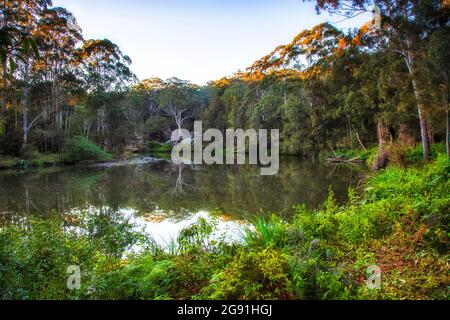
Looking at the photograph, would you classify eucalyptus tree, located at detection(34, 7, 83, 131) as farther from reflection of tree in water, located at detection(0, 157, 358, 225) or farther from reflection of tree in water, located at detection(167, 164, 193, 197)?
reflection of tree in water, located at detection(167, 164, 193, 197)

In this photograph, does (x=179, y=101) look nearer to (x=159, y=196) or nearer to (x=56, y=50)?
(x=56, y=50)

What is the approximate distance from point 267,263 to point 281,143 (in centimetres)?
3077

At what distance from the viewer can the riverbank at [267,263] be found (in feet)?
8.83

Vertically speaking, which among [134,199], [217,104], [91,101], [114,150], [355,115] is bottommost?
[134,199]

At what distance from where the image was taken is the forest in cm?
289

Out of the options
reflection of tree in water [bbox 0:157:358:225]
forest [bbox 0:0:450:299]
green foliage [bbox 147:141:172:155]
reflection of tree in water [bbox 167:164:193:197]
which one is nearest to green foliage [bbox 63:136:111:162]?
forest [bbox 0:0:450:299]

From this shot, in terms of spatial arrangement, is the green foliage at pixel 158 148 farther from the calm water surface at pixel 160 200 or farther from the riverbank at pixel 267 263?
the riverbank at pixel 267 263

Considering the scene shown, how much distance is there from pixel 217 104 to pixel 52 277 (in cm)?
4193

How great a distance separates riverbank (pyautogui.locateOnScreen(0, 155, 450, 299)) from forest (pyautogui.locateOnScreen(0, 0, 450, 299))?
2 centimetres

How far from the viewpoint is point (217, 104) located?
44156mm

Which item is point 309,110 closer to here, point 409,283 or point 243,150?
point 243,150

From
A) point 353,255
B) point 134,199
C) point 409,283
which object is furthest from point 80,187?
point 409,283

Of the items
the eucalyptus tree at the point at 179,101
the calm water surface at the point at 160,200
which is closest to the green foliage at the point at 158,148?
the eucalyptus tree at the point at 179,101

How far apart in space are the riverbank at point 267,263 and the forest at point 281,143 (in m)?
0.02
